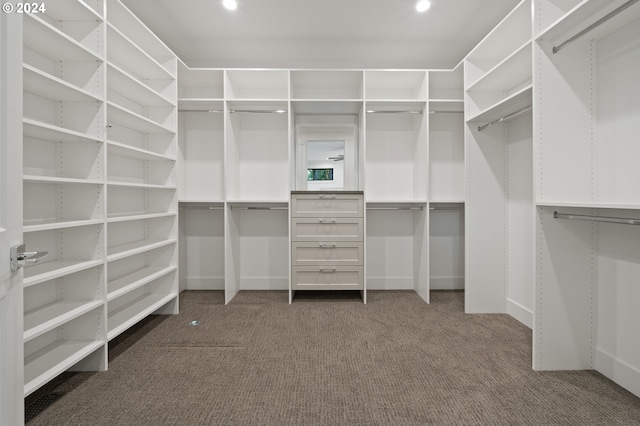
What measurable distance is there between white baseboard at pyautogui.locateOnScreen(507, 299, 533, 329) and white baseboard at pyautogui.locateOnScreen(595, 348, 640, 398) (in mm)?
722

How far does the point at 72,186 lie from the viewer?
6.42ft

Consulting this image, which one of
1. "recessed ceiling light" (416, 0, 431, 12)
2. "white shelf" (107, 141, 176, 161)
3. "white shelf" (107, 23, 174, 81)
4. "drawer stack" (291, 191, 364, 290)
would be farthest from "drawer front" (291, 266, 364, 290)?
"recessed ceiling light" (416, 0, 431, 12)

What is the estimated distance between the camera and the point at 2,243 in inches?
42.5

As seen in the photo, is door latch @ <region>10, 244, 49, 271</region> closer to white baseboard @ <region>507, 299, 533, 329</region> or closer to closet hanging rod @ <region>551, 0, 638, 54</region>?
closet hanging rod @ <region>551, 0, 638, 54</region>

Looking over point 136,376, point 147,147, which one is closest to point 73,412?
point 136,376

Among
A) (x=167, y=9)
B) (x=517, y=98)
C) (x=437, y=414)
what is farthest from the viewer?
(x=167, y=9)

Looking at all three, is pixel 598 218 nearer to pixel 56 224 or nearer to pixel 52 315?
pixel 56 224

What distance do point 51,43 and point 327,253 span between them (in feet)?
8.50

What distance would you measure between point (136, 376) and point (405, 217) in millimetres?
3024

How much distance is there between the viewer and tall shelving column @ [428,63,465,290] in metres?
3.78

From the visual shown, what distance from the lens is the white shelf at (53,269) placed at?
1569 millimetres

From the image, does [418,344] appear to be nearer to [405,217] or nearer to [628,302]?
[628,302]

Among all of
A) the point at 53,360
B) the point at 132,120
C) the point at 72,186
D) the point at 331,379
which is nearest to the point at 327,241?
the point at 331,379

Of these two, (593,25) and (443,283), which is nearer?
(593,25)
